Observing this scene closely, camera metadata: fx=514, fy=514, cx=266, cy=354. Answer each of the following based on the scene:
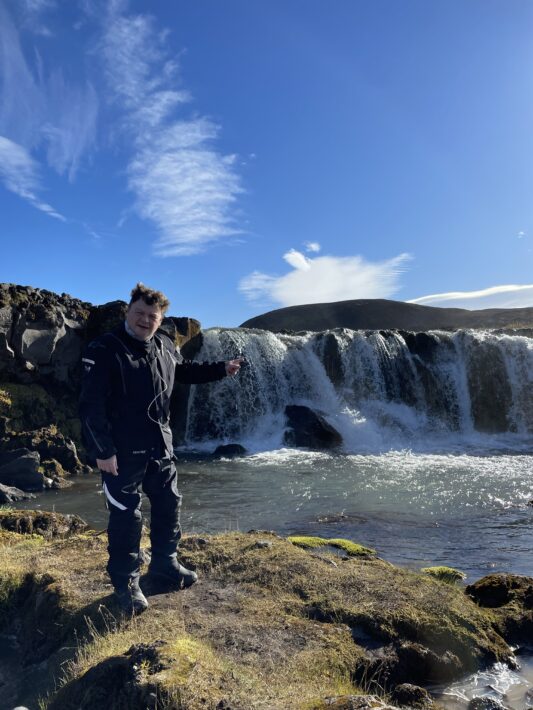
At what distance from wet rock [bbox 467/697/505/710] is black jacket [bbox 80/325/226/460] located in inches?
112

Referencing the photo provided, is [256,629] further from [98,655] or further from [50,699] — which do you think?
[50,699]

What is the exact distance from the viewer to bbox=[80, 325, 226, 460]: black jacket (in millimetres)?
3891

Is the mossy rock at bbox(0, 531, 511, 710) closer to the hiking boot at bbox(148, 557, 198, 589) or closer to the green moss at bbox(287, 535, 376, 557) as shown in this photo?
the hiking boot at bbox(148, 557, 198, 589)

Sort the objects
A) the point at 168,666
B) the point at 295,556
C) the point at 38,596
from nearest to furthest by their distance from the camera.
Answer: the point at 168,666 < the point at 38,596 < the point at 295,556

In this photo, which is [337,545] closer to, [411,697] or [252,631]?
[252,631]

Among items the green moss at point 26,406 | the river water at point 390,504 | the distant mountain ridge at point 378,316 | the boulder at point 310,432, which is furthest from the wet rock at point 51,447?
the distant mountain ridge at point 378,316

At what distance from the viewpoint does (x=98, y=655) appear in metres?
3.33

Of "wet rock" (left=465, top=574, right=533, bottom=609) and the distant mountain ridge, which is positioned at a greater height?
the distant mountain ridge

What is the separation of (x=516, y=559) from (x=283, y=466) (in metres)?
10.7

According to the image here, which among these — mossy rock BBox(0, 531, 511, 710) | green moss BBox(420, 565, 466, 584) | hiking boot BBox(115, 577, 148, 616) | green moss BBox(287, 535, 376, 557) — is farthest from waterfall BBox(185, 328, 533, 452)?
hiking boot BBox(115, 577, 148, 616)

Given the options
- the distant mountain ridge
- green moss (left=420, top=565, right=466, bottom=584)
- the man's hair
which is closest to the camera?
the man's hair

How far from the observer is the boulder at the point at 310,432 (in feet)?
71.7

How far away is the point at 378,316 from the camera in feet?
270

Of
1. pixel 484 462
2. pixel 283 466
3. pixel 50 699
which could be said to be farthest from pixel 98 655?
pixel 484 462
